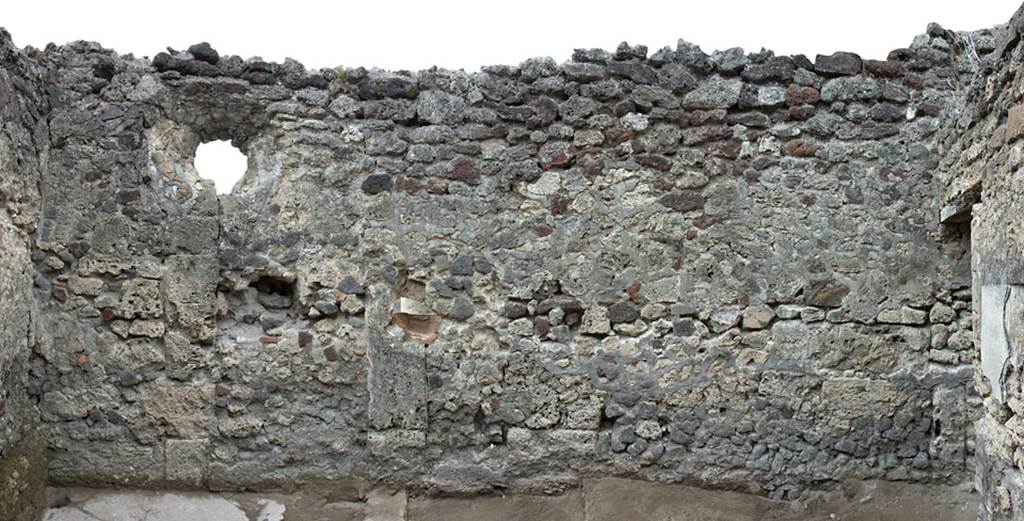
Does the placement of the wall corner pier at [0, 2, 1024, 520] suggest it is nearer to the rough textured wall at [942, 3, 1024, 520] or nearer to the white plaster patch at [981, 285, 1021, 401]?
the rough textured wall at [942, 3, 1024, 520]

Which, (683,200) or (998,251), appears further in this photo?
(683,200)

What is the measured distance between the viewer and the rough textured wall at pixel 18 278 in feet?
12.2

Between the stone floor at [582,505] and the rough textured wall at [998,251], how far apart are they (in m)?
0.53

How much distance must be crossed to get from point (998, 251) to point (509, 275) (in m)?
2.10

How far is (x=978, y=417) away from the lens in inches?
157

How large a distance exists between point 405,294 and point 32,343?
68.3 inches

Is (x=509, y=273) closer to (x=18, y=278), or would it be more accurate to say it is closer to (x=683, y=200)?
(x=683, y=200)

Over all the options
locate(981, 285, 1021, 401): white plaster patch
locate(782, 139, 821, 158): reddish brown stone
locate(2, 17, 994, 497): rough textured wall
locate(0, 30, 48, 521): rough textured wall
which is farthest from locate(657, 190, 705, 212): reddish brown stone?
locate(0, 30, 48, 521): rough textured wall

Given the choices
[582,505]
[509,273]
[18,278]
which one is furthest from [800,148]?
[18,278]

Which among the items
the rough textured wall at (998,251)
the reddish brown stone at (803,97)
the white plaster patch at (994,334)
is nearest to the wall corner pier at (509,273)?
the reddish brown stone at (803,97)

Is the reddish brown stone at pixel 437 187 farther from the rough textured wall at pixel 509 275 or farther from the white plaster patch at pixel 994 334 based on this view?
the white plaster patch at pixel 994 334

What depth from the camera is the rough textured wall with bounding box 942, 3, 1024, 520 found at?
3.08 metres

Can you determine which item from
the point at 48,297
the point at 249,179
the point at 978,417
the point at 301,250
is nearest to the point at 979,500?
the point at 978,417

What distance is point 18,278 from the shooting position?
3.88 metres
